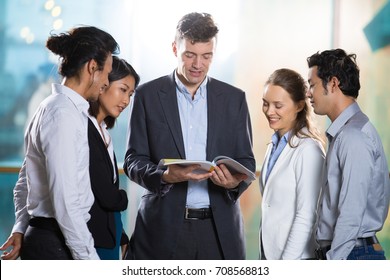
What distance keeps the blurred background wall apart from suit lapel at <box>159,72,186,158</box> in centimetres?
158

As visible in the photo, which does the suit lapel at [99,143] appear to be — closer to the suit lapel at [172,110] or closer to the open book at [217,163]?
the open book at [217,163]

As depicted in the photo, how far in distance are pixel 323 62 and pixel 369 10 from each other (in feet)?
7.68

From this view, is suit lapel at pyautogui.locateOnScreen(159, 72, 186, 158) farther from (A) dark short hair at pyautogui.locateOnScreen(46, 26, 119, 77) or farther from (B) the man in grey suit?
(A) dark short hair at pyautogui.locateOnScreen(46, 26, 119, 77)

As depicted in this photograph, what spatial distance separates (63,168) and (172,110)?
1.15 metres

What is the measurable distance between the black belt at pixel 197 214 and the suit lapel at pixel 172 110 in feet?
0.85

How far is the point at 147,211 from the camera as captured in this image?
119 inches

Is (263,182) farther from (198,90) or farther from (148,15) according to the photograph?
(148,15)

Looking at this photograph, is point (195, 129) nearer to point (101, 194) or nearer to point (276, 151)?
point (276, 151)

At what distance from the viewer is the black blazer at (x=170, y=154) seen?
2932 mm
